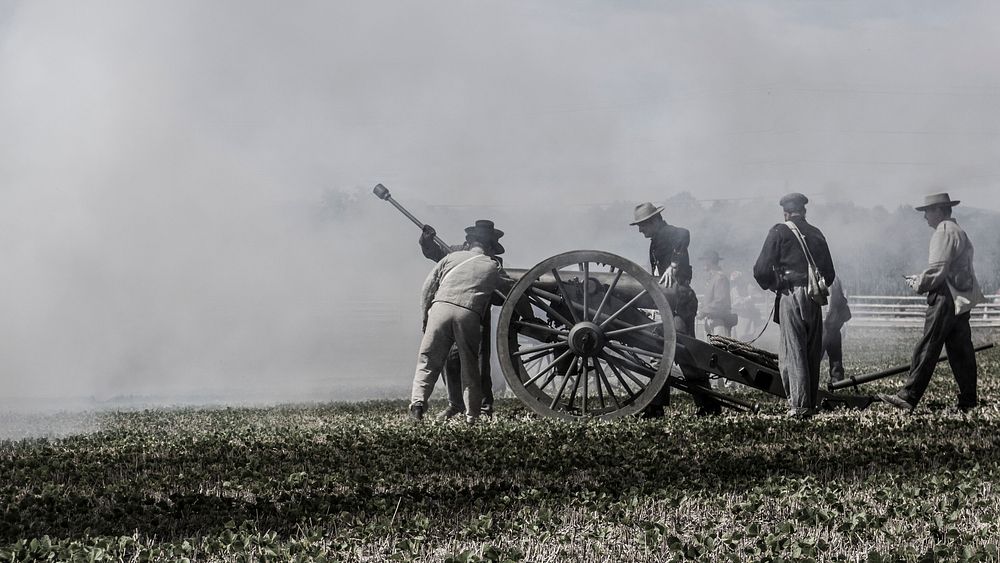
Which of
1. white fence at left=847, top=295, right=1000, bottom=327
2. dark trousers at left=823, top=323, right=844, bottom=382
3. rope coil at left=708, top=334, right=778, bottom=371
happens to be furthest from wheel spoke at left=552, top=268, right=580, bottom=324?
white fence at left=847, top=295, right=1000, bottom=327

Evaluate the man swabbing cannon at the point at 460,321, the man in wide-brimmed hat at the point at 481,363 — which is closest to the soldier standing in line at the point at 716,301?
the man in wide-brimmed hat at the point at 481,363

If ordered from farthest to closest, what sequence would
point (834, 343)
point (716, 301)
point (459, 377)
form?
point (716, 301)
point (834, 343)
point (459, 377)

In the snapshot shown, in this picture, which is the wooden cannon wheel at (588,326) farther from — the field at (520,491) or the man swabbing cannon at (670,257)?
the man swabbing cannon at (670,257)

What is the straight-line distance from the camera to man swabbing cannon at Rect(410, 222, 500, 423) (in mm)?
10883

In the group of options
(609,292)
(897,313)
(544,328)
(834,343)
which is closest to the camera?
(609,292)

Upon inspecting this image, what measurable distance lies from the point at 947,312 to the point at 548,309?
135 inches

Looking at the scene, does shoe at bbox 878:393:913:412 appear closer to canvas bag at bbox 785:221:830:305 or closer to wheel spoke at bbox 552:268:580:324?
canvas bag at bbox 785:221:830:305

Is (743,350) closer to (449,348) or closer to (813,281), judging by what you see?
(813,281)

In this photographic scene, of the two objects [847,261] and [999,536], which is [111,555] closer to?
[999,536]

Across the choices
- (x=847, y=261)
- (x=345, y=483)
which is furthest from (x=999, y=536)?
(x=847, y=261)

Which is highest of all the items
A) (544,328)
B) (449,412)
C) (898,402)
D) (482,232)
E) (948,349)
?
(482,232)

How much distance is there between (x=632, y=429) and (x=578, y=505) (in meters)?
3.28

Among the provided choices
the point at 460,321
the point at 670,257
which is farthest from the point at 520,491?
the point at 670,257

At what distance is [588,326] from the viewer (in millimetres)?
9953
